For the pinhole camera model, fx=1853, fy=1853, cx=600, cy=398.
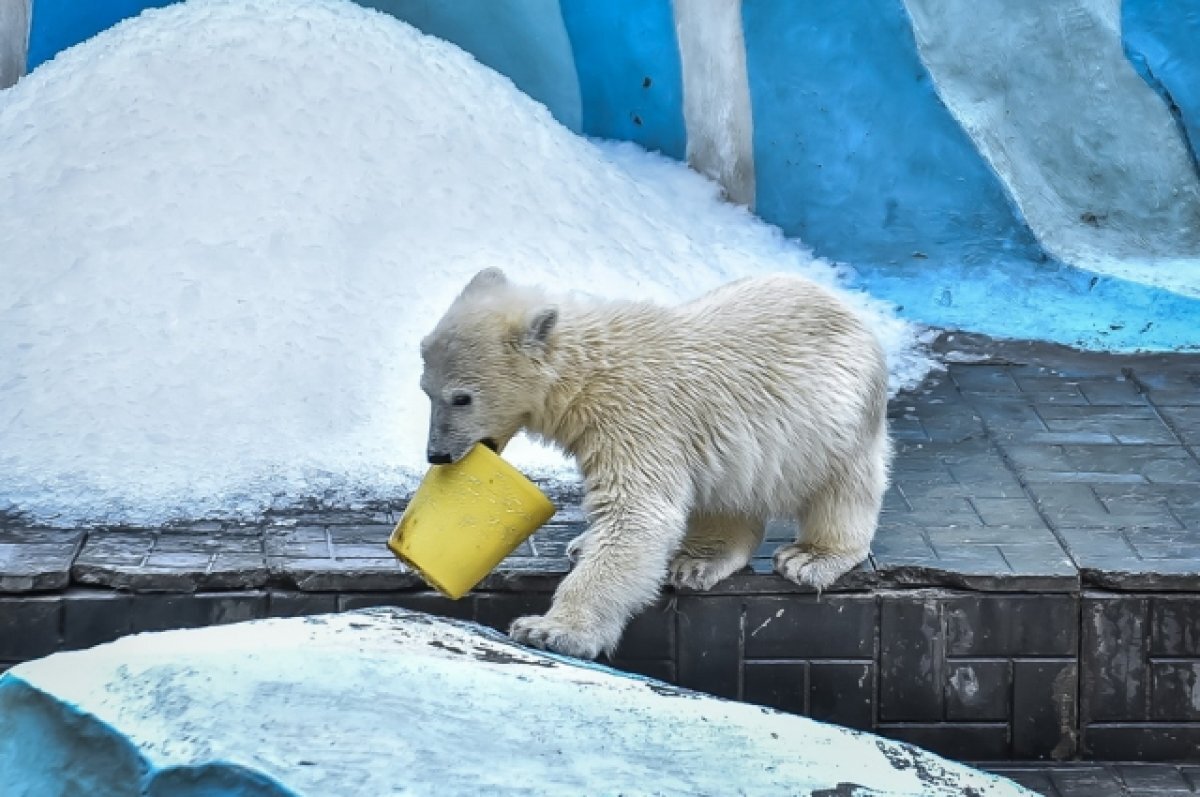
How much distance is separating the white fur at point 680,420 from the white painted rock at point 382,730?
1.42ft

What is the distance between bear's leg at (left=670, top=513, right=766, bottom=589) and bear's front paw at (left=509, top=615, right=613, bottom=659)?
40cm

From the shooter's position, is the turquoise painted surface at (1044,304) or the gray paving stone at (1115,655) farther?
the turquoise painted surface at (1044,304)

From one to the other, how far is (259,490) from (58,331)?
74cm

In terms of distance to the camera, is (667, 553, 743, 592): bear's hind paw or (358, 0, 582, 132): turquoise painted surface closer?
(667, 553, 743, 592): bear's hind paw

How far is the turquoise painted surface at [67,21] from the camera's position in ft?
19.2

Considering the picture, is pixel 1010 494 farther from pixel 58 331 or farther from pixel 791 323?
pixel 58 331

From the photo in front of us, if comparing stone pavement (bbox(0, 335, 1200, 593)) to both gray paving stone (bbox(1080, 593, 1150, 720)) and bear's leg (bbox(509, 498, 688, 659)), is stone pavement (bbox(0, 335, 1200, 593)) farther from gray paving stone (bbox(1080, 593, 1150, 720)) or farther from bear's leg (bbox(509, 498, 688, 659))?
bear's leg (bbox(509, 498, 688, 659))

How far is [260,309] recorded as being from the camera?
462 cm

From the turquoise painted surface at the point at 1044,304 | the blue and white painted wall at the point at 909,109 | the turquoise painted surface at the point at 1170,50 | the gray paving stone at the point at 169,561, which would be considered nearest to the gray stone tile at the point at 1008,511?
the turquoise painted surface at the point at 1044,304

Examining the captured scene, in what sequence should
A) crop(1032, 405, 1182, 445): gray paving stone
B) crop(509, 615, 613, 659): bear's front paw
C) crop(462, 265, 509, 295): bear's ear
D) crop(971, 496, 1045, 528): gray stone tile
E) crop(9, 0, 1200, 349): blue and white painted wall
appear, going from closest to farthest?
crop(509, 615, 613, 659): bear's front paw < crop(462, 265, 509, 295): bear's ear < crop(971, 496, 1045, 528): gray stone tile < crop(1032, 405, 1182, 445): gray paving stone < crop(9, 0, 1200, 349): blue and white painted wall

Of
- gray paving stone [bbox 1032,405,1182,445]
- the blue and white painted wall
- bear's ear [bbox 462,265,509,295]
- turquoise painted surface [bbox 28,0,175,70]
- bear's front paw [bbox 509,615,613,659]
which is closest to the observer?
bear's front paw [bbox 509,615,613,659]

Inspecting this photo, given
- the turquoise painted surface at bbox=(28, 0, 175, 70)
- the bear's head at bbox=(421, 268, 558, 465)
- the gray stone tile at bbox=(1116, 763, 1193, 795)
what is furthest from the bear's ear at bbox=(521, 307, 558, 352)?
the turquoise painted surface at bbox=(28, 0, 175, 70)

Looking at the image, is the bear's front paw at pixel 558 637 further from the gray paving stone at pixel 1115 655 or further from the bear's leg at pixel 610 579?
the gray paving stone at pixel 1115 655

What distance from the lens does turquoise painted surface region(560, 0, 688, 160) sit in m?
6.05
